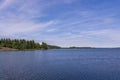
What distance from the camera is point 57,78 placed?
1833 inches

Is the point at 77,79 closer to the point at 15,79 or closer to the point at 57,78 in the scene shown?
the point at 57,78

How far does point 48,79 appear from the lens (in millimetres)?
45750

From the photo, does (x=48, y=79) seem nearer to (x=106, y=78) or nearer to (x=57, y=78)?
(x=57, y=78)

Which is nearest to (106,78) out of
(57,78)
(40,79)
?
(57,78)

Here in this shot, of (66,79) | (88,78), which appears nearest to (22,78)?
(66,79)

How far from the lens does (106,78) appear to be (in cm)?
4653

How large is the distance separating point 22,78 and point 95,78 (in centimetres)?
1786

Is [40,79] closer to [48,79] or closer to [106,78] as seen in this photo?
[48,79]

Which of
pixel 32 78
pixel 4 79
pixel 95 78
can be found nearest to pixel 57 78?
pixel 32 78

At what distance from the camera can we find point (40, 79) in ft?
150

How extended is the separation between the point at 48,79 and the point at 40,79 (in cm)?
194

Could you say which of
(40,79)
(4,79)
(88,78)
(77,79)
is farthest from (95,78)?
(4,79)

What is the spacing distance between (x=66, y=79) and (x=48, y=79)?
4364 mm

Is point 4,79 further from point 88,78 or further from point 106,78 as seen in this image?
point 106,78
